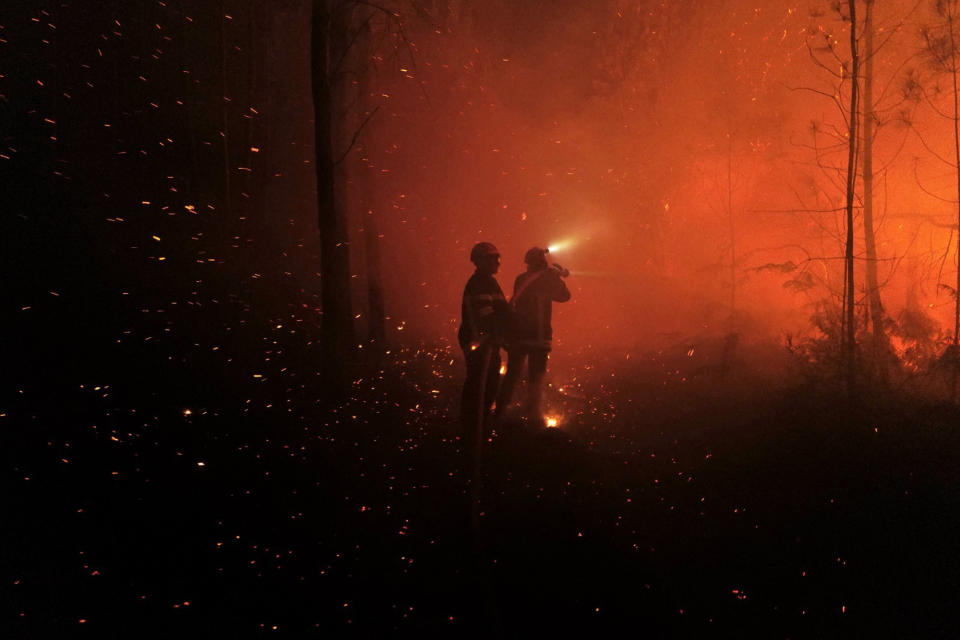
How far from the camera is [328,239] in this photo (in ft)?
22.8

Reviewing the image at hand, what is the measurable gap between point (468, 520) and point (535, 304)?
3265 mm

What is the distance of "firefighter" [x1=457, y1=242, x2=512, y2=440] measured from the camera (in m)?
5.79

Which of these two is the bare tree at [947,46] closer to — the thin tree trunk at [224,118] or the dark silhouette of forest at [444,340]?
the dark silhouette of forest at [444,340]

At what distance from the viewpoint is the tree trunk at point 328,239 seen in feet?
22.0

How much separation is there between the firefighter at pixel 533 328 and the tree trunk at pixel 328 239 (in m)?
2.33

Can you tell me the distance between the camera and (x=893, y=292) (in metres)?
11.3

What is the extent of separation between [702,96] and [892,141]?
4355mm

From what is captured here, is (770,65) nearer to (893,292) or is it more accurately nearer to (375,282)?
(893,292)

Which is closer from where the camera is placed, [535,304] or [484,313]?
[484,313]

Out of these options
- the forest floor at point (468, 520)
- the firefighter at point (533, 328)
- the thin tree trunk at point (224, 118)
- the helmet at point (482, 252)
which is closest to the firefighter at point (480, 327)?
the helmet at point (482, 252)

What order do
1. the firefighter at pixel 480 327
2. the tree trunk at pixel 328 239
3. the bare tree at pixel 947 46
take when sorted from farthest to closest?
1. the tree trunk at pixel 328 239
2. the bare tree at pixel 947 46
3. the firefighter at pixel 480 327

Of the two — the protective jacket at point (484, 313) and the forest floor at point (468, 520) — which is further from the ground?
the protective jacket at point (484, 313)

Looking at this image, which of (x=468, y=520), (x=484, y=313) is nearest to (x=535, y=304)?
(x=484, y=313)

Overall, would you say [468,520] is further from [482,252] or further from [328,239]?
[328,239]
